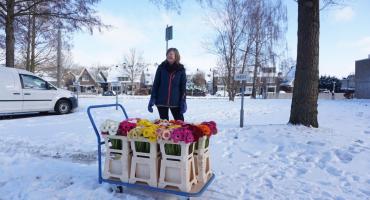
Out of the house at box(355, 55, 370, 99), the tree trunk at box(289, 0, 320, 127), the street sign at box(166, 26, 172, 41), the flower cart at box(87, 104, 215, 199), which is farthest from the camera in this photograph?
the house at box(355, 55, 370, 99)

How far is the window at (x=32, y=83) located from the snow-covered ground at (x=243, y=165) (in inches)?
161

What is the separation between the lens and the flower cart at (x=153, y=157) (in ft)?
12.5

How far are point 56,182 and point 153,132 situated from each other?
165 cm

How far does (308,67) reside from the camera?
790cm

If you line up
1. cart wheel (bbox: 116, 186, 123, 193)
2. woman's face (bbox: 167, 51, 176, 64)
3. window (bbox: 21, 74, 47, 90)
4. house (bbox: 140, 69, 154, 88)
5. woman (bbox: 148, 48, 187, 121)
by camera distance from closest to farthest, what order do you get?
1. cart wheel (bbox: 116, 186, 123, 193)
2. woman's face (bbox: 167, 51, 176, 64)
3. woman (bbox: 148, 48, 187, 121)
4. window (bbox: 21, 74, 47, 90)
5. house (bbox: 140, 69, 154, 88)

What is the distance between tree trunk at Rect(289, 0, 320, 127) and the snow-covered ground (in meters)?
0.45

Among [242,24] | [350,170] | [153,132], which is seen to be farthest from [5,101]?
[242,24]

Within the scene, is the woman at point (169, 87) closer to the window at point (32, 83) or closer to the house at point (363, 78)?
the window at point (32, 83)

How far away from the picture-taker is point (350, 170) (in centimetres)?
522

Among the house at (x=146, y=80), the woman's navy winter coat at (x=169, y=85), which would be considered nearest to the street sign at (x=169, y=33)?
the woman's navy winter coat at (x=169, y=85)

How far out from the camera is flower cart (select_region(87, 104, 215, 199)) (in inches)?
150

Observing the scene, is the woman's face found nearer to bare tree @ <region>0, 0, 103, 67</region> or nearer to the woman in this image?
the woman

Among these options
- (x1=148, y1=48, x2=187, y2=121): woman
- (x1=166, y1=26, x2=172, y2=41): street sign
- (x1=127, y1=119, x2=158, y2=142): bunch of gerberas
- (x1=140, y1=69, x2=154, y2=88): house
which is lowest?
(x1=127, y1=119, x2=158, y2=142): bunch of gerberas

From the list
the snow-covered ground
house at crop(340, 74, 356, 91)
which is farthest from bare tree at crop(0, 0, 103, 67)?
house at crop(340, 74, 356, 91)
